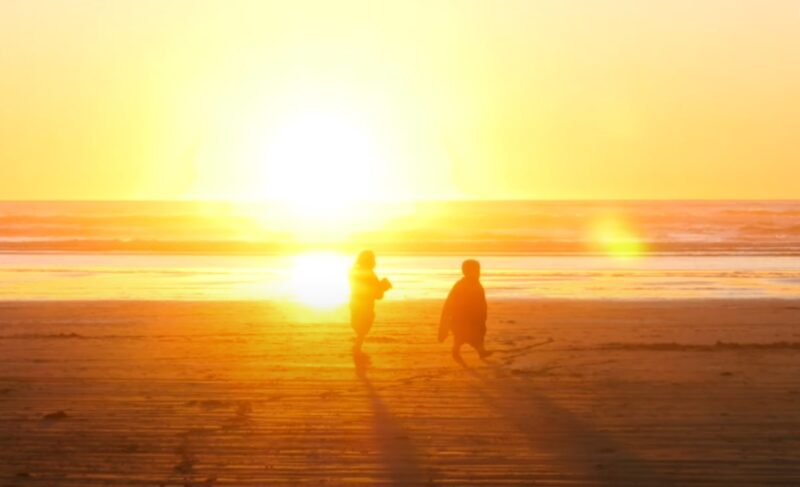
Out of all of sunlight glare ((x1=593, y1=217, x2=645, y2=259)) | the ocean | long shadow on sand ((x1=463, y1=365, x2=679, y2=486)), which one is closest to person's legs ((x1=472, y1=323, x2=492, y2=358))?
long shadow on sand ((x1=463, y1=365, x2=679, y2=486))

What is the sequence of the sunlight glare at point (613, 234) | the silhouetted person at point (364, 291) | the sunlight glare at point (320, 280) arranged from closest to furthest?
the silhouetted person at point (364, 291) → the sunlight glare at point (320, 280) → the sunlight glare at point (613, 234)

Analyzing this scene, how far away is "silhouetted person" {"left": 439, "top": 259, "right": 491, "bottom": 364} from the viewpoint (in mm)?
12305

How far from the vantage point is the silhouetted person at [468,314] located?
1230cm

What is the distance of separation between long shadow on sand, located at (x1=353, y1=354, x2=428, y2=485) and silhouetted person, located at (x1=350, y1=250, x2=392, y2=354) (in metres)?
2.48

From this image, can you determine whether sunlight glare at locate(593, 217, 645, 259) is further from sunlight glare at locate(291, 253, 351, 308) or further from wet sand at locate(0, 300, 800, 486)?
wet sand at locate(0, 300, 800, 486)

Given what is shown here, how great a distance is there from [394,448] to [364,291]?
15.5 feet

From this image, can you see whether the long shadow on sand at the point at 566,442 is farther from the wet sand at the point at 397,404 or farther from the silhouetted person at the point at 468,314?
the silhouetted person at the point at 468,314

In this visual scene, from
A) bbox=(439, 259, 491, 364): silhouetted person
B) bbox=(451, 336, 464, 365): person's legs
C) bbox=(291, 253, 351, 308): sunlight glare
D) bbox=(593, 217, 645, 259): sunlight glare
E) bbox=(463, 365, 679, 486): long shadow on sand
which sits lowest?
bbox=(463, 365, 679, 486): long shadow on sand

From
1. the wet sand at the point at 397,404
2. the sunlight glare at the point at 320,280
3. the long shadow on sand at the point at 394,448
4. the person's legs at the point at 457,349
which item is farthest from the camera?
the sunlight glare at the point at 320,280

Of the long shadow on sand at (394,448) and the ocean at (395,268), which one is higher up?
the ocean at (395,268)

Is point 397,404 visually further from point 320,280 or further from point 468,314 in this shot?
point 320,280

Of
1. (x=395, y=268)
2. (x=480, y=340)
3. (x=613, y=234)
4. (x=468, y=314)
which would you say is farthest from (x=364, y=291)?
(x=613, y=234)

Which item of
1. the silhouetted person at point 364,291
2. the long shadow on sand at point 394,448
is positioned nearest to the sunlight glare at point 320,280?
the silhouetted person at point 364,291

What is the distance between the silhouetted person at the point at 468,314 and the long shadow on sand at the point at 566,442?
4.69 ft
